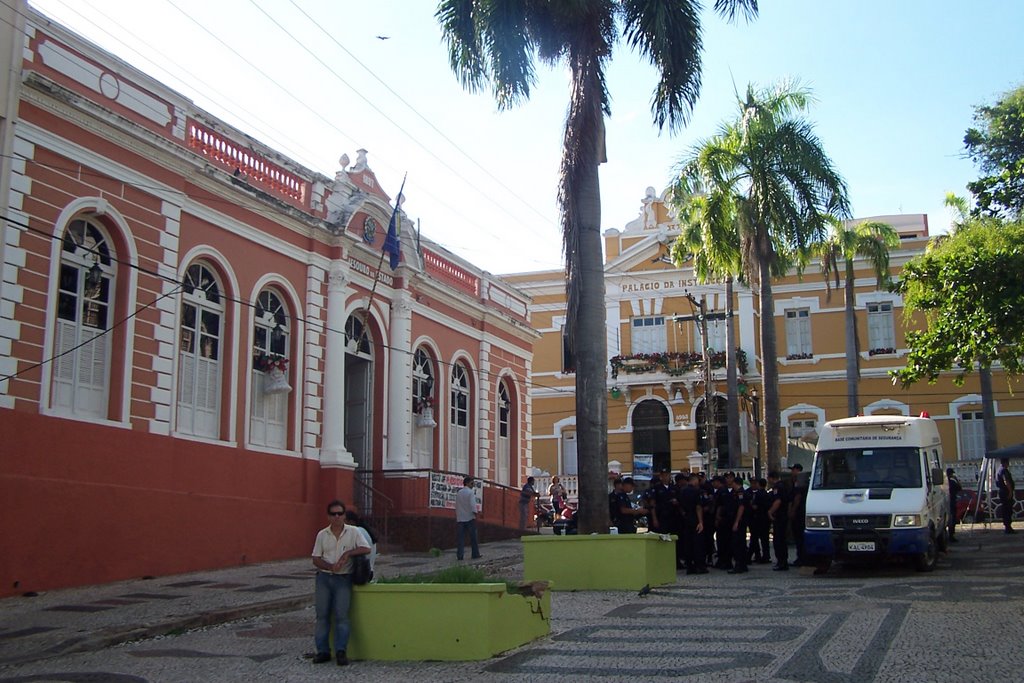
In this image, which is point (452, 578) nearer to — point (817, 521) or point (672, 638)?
point (672, 638)

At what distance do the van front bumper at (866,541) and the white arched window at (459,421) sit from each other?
1337cm

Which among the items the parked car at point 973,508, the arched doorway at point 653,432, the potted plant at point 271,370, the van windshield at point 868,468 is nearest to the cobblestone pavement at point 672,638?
the van windshield at point 868,468

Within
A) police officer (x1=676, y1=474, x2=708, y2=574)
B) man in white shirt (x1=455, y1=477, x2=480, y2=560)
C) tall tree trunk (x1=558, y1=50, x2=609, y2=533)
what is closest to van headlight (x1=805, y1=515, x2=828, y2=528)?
police officer (x1=676, y1=474, x2=708, y2=574)

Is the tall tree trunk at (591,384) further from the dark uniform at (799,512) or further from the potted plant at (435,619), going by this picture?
the potted plant at (435,619)

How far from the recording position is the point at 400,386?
24.7m

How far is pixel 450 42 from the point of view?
17781 mm

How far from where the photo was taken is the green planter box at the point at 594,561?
564 inches

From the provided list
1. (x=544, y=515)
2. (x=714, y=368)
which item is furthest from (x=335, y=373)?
(x=714, y=368)

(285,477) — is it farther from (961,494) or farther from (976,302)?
(961,494)

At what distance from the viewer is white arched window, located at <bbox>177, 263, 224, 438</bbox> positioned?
18422 mm

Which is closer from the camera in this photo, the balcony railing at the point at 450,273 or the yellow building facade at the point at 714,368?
the balcony railing at the point at 450,273

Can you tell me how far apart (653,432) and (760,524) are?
83.3 ft

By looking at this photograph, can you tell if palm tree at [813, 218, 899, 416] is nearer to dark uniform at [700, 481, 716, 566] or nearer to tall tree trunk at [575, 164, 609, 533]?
dark uniform at [700, 481, 716, 566]

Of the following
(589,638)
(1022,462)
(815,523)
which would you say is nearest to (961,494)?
(1022,462)
